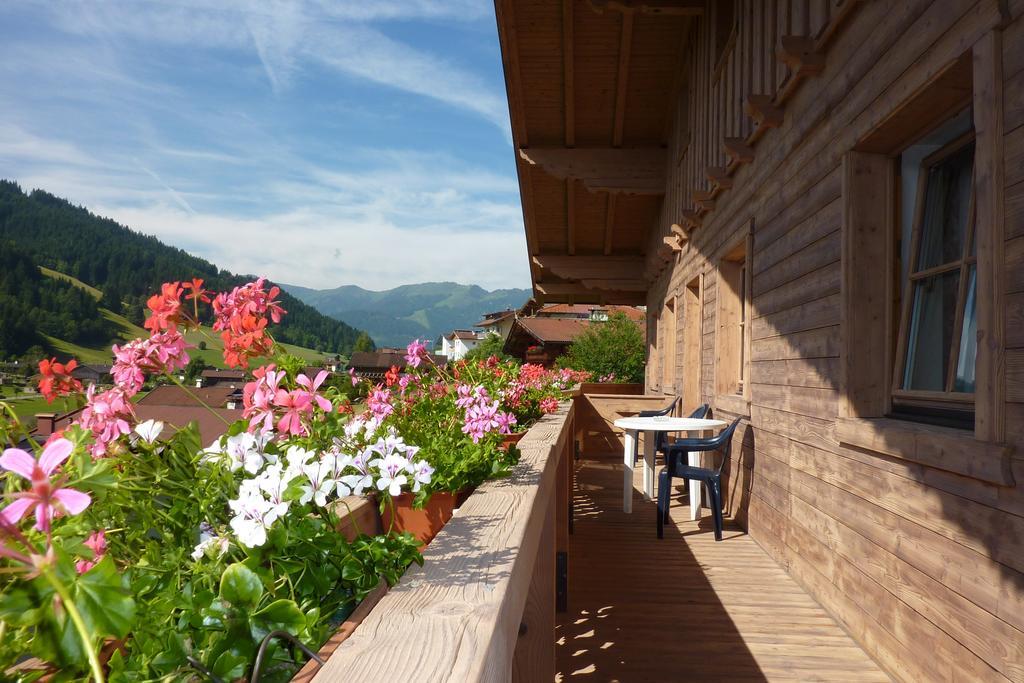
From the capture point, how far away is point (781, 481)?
13.3 ft

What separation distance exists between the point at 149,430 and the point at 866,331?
275 centimetres

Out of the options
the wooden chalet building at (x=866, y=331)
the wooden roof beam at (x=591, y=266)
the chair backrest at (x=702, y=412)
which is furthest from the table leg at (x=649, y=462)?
the wooden roof beam at (x=591, y=266)

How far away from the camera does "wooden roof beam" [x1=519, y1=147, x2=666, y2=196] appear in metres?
8.32

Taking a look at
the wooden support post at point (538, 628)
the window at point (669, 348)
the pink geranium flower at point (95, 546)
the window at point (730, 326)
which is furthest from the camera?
the window at point (669, 348)

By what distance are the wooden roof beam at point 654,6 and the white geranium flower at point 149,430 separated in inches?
207

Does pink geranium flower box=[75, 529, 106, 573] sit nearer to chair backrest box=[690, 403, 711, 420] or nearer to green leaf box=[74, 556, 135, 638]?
green leaf box=[74, 556, 135, 638]

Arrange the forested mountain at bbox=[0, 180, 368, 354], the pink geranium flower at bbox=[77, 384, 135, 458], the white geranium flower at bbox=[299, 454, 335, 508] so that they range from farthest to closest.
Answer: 1. the forested mountain at bbox=[0, 180, 368, 354]
2. the pink geranium flower at bbox=[77, 384, 135, 458]
3. the white geranium flower at bbox=[299, 454, 335, 508]

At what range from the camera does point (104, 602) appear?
54 centimetres

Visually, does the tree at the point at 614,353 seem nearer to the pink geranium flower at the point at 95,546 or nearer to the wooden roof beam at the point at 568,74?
the wooden roof beam at the point at 568,74

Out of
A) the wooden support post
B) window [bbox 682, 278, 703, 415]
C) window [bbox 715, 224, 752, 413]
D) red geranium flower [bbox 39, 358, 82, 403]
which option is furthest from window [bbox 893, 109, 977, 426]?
window [bbox 682, 278, 703, 415]

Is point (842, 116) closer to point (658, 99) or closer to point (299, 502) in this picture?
point (299, 502)

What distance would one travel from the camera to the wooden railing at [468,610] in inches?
27.9

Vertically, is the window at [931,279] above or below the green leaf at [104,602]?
above

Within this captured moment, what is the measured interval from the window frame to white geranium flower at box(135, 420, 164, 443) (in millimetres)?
Result: 2363
